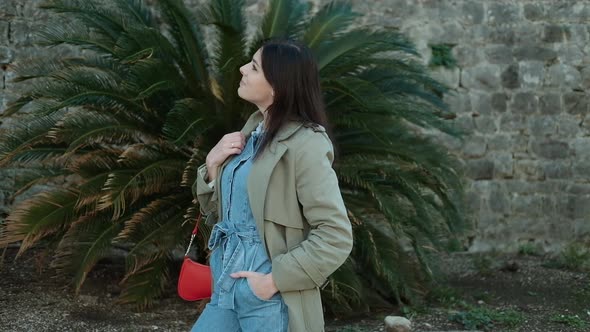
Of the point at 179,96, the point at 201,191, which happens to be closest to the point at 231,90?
the point at 179,96

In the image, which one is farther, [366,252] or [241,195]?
[366,252]

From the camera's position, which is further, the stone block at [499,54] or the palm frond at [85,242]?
the stone block at [499,54]

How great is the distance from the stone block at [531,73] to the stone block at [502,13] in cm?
43

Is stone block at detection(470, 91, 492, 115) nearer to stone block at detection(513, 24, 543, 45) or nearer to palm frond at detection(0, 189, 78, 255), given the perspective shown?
stone block at detection(513, 24, 543, 45)

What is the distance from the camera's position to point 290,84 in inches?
95.1

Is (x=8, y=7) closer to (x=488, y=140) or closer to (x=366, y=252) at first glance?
(x=366, y=252)

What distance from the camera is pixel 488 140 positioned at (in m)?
7.64

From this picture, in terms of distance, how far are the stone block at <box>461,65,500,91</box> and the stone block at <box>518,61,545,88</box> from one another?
0.23 metres

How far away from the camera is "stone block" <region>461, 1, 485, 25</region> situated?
24.6ft

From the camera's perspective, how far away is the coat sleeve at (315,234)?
Result: 2258 millimetres

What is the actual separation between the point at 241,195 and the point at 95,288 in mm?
3375

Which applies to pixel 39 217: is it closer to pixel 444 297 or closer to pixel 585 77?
pixel 444 297

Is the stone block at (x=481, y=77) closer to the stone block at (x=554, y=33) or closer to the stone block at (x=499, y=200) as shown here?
the stone block at (x=554, y=33)

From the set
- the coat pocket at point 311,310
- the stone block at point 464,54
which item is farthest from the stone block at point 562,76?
the coat pocket at point 311,310
